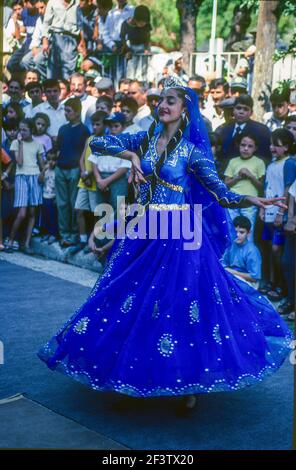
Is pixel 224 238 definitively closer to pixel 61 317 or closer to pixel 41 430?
pixel 41 430

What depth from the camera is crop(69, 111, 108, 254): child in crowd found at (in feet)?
29.4

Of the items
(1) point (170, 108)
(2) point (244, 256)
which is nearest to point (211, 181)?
(1) point (170, 108)

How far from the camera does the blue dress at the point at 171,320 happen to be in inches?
180

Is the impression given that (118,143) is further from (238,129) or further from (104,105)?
(104,105)

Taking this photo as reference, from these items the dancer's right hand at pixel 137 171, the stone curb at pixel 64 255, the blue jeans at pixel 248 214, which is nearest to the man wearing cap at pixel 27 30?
the stone curb at pixel 64 255

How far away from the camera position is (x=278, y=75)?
38.3ft

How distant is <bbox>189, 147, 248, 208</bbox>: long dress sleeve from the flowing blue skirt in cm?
26

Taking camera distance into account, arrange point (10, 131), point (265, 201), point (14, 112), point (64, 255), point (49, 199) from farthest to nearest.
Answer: point (14, 112) → point (10, 131) → point (49, 199) → point (64, 255) → point (265, 201)

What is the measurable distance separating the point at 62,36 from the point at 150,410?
8.81 m

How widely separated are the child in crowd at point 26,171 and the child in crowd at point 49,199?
10cm

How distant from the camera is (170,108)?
5.05 meters

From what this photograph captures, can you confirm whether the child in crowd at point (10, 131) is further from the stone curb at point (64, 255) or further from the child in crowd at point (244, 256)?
the child in crowd at point (244, 256)

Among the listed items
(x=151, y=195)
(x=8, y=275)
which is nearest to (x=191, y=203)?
(x=151, y=195)

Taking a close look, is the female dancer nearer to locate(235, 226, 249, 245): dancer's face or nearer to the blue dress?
the blue dress
